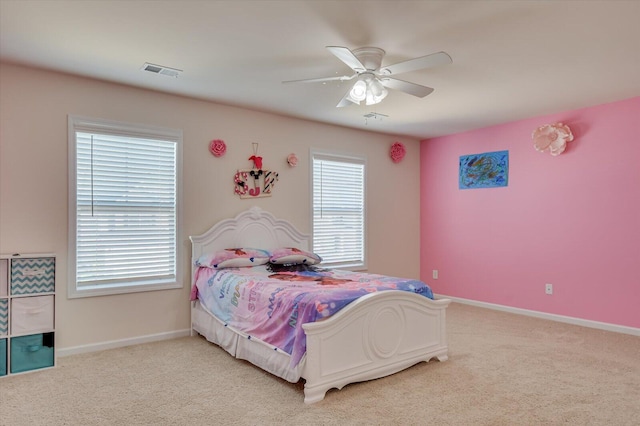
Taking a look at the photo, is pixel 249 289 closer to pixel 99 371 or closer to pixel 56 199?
pixel 99 371

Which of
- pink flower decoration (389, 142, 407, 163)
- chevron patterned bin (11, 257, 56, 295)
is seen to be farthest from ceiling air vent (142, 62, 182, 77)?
pink flower decoration (389, 142, 407, 163)

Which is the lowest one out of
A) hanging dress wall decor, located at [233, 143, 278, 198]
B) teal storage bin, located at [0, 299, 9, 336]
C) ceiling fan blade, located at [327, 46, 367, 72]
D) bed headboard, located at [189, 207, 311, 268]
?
teal storage bin, located at [0, 299, 9, 336]

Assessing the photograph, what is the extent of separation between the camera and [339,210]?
18.2 ft

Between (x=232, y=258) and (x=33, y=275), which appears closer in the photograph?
(x=33, y=275)

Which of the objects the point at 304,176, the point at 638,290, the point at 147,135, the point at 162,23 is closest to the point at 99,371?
the point at 147,135

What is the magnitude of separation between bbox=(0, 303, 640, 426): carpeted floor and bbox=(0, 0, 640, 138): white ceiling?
2396 mm

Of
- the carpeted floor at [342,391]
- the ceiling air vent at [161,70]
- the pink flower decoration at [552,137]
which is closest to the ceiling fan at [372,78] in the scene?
the ceiling air vent at [161,70]

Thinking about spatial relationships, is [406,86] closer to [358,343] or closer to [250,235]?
[358,343]

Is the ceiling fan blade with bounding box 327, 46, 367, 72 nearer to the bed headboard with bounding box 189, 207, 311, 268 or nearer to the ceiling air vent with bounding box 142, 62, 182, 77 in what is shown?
the ceiling air vent with bounding box 142, 62, 182, 77

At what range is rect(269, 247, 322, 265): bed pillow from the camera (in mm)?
4191

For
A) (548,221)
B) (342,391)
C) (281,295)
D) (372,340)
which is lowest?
(342,391)

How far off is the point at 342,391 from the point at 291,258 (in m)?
1.63

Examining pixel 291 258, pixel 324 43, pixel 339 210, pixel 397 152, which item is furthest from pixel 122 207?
pixel 397 152

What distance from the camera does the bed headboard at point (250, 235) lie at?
4336 mm
